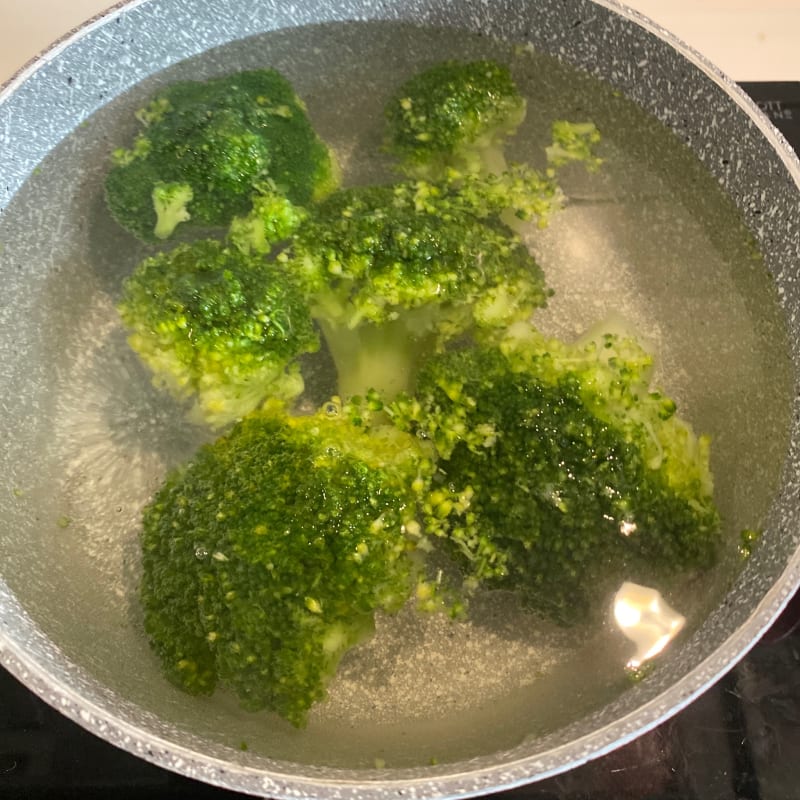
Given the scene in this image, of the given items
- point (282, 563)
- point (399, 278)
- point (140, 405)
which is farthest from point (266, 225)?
point (282, 563)

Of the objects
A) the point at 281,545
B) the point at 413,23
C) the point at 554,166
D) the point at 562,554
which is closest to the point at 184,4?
the point at 413,23

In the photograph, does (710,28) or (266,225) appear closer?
(266,225)

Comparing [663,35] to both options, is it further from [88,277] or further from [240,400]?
[88,277]

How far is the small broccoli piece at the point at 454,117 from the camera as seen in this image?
1.17m

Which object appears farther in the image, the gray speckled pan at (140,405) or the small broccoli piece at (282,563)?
the small broccoli piece at (282,563)

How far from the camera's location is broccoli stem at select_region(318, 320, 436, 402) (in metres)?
1.08

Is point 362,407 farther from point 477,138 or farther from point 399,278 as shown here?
point 477,138

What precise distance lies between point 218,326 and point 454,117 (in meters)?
0.51

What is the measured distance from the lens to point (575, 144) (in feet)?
3.99

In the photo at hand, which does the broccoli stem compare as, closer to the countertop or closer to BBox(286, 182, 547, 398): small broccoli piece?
BBox(286, 182, 547, 398): small broccoli piece

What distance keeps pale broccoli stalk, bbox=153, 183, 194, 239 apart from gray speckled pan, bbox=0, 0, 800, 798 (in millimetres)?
103

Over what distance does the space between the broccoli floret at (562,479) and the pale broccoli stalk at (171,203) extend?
18.7 inches

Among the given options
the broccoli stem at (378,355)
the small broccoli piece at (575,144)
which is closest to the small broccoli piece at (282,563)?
the broccoli stem at (378,355)

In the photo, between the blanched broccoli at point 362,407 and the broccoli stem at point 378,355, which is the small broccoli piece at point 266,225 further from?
the broccoli stem at point 378,355
